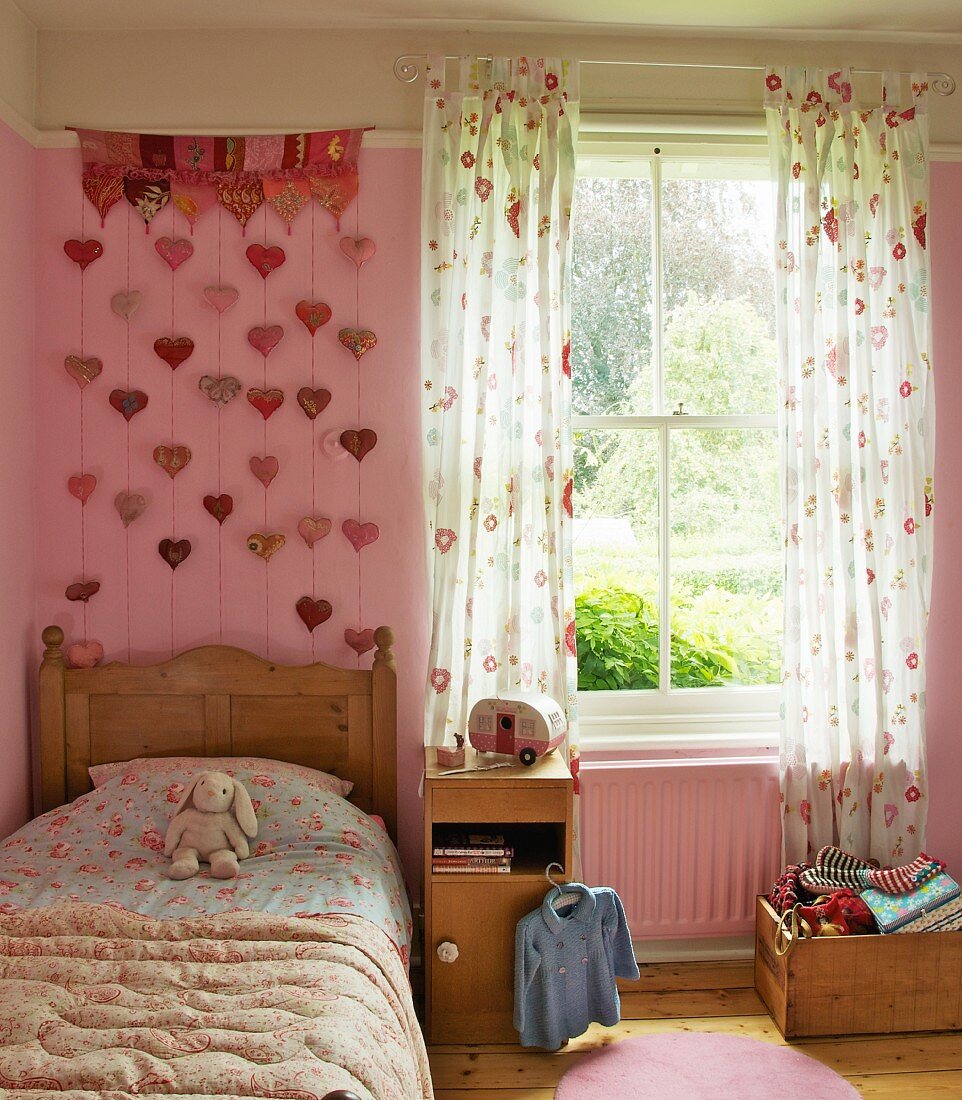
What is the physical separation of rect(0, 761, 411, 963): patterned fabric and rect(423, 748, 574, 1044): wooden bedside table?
121 mm

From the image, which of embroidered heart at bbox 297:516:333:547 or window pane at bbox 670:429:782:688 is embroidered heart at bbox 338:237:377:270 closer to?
embroidered heart at bbox 297:516:333:547

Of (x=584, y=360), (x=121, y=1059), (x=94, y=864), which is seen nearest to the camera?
(x=121, y=1059)

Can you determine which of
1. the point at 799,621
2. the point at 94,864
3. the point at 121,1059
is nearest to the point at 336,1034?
the point at 121,1059

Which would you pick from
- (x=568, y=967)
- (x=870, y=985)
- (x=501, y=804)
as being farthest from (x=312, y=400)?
(x=870, y=985)

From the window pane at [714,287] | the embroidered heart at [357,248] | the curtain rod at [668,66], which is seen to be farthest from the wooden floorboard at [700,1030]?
the curtain rod at [668,66]

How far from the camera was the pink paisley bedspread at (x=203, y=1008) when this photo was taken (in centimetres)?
148

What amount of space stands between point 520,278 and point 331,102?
2.53 ft

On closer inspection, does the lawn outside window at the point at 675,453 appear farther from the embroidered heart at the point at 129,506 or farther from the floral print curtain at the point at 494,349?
the embroidered heart at the point at 129,506

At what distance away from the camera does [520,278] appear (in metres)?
2.79

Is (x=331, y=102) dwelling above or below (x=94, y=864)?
above

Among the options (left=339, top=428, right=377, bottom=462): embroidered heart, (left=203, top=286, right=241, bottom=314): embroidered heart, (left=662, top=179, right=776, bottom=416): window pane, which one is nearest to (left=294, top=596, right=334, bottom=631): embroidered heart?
(left=339, top=428, right=377, bottom=462): embroidered heart

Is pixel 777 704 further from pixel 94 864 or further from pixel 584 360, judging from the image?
pixel 94 864

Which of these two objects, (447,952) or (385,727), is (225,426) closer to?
(385,727)

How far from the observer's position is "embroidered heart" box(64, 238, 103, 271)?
2.81 m
